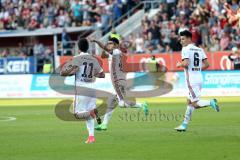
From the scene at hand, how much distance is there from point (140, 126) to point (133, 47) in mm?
22542

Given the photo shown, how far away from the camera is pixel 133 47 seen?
135ft

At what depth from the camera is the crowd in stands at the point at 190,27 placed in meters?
37.4

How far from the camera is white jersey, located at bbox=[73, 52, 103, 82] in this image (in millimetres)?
15055

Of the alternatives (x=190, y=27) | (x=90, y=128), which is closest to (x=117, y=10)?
(x=190, y=27)

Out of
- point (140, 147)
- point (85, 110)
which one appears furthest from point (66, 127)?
point (140, 147)

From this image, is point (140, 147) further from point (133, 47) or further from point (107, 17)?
point (107, 17)

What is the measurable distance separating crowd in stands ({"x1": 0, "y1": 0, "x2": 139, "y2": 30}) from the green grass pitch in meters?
21.7

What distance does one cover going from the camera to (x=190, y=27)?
38688mm

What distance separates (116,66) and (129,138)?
3275 millimetres

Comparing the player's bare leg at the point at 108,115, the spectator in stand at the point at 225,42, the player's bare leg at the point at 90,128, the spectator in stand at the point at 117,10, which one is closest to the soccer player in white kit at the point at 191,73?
the player's bare leg at the point at 108,115

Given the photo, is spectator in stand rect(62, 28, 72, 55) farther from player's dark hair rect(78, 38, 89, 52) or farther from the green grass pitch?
player's dark hair rect(78, 38, 89, 52)

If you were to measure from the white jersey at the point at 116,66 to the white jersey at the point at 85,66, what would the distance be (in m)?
3.26

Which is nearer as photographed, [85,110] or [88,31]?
[85,110]

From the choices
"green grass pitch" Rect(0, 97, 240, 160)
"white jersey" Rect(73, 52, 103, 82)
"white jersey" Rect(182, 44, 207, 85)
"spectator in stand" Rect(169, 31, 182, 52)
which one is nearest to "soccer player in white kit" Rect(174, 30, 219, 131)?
"white jersey" Rect(182, 44, 207, 85)
